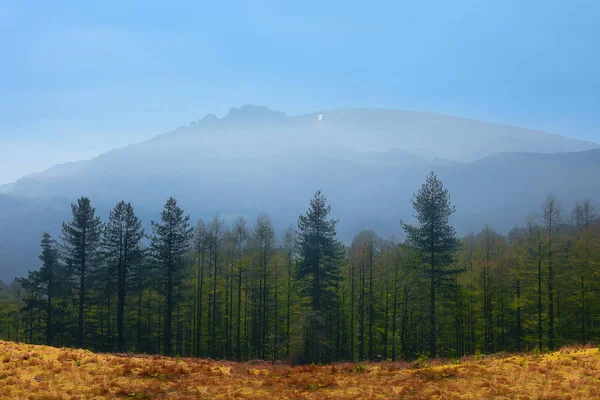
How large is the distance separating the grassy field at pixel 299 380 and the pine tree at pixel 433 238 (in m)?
10.1

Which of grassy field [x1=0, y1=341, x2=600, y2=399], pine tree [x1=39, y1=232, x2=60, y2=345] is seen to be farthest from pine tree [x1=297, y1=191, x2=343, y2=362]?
pine tree [x1=39, y1=232, x2=60, y2=345]

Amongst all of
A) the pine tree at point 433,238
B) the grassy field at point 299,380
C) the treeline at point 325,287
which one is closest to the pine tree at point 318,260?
the treeline at point 325,287

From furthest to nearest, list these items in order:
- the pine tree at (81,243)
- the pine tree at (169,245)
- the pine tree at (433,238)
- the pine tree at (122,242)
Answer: the pine tree at (122,242)
the pine tree at (81,243)
the pine tree at (169,245)
the pine tree at (433,238)

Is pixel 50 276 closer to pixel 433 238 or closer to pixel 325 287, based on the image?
pixel 325 287

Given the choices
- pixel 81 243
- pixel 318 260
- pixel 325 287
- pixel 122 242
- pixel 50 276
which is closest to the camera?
pixel 318 260

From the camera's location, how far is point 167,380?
55.3 feet

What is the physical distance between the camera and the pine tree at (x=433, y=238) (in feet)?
96.2

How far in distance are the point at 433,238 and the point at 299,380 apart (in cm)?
1751

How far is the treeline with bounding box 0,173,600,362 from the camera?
31141 millimetres

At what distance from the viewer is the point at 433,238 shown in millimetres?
29688

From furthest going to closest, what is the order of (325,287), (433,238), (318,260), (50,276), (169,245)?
(50,276) → (169,245) → (325,287) → (318,260) → (433,238)

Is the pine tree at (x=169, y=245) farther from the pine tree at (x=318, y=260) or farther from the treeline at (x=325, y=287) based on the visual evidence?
the pine tree at (x=318, y=260)

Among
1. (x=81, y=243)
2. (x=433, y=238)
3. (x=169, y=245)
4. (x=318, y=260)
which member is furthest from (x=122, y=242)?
(x=433, y=238)

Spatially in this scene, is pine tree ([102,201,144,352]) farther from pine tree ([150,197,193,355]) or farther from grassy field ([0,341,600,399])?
grassy field ([0,341,600,399])
